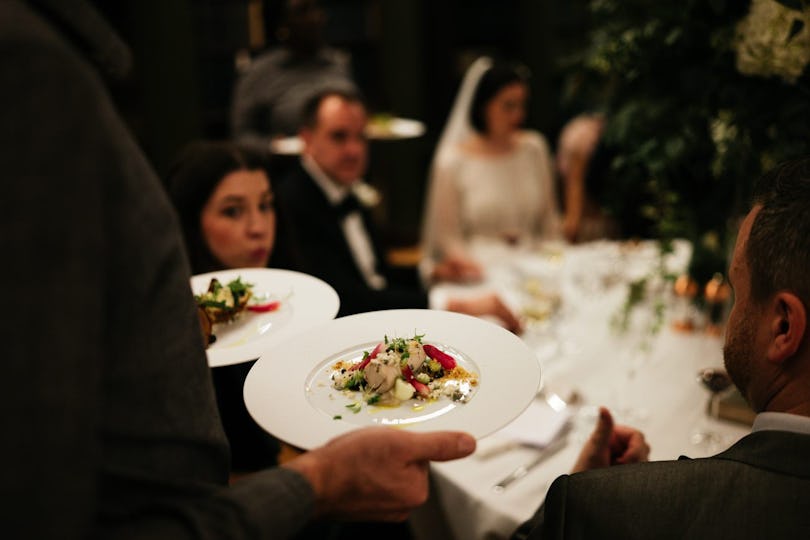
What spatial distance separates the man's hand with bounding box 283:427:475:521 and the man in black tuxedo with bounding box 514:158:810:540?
291 mm

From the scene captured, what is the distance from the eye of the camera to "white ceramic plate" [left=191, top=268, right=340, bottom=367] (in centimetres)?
93

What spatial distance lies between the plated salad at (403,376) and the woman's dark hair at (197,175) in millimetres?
716

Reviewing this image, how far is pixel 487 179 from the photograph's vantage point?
361cm

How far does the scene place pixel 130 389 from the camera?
630 mm

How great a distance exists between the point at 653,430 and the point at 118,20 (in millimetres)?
4396

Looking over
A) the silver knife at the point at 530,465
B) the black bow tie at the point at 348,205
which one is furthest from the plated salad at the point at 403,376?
the black bow tie at the point at 348,205

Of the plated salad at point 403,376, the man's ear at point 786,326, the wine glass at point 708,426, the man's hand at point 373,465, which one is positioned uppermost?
the man's ear at point 786,326

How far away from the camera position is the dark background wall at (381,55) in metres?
4.52

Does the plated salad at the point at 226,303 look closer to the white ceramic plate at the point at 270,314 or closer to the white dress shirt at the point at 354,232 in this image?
the white ceramic plate at the point at 270,314

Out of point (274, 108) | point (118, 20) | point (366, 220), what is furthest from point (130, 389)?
point (118, 20)

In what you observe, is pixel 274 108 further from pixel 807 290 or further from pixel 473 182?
pixel 807 290

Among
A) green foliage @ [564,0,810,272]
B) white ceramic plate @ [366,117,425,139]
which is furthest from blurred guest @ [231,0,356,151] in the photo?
green foliage @ [564,0,810,272]

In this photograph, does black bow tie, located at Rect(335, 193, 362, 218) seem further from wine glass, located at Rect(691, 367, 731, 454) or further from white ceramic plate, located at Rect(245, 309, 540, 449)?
white ceramic plate, located at Rect(245, 309, 540, 449)

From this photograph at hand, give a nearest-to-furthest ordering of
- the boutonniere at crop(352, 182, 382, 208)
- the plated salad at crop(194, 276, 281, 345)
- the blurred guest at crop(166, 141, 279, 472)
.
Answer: the plated salad at crop(194, 276, 281, 345) < the blurred guest at crop(166, 141, 279, 472) < the boutonniere at crop(352, 182, 382, 208)
